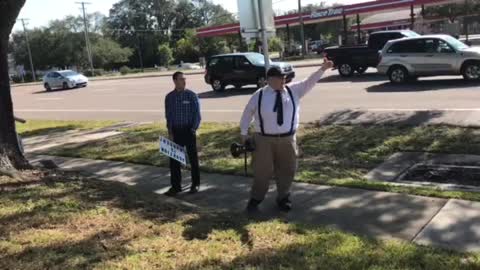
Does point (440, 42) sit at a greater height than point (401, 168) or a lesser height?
greater

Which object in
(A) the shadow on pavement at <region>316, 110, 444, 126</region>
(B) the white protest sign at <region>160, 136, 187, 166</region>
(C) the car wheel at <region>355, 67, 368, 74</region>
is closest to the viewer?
(B) the white protest sign at <region>160, 136, 187, 166</region>

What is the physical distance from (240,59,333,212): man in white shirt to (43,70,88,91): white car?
35.4 meters

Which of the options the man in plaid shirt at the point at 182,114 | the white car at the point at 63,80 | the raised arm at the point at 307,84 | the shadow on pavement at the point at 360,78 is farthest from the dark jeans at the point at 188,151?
the white car at the point at 63,80

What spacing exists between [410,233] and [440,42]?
1504 centimetres

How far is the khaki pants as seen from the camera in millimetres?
6176

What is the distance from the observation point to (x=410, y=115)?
1245 centimetres

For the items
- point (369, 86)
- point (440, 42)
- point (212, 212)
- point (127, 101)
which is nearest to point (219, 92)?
point (127, 101)

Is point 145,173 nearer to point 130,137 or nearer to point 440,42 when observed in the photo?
point 130,137

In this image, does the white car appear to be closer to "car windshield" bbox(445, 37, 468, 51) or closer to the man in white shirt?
"car windshield" bbox(445, 37, 468, 51)

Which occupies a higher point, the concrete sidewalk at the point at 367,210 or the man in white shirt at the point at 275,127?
the man in white shirt at the point at 275,127

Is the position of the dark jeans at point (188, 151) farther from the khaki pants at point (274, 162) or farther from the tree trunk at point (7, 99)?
the tree trunk at point (7, 99)

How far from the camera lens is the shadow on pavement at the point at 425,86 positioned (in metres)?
17.2

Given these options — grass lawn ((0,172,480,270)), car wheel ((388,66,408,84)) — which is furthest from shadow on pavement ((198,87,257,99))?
grass lawn ((0,172,480,270))

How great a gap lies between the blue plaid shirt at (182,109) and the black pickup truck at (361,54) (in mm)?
16575
